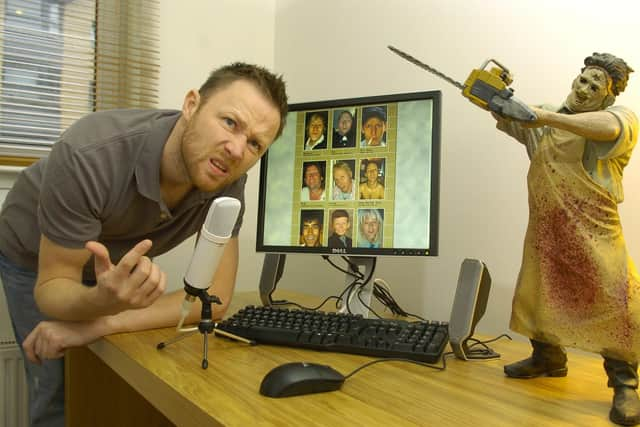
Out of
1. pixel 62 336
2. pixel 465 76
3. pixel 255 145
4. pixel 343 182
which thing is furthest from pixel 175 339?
pixel 465 76

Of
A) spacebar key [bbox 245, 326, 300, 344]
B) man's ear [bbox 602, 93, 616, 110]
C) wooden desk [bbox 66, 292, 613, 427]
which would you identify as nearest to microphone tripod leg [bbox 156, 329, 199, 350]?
wooden desk [bbox 66, 292, 613, 427]

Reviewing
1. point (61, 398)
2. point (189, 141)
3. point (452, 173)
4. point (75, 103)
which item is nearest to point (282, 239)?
point (189, 141)

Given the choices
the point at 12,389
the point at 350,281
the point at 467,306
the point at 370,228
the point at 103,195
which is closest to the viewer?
the point at 467,306

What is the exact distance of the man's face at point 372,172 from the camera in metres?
1.18

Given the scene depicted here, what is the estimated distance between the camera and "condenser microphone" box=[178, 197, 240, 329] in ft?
2.36

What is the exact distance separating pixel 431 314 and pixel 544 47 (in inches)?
27.2

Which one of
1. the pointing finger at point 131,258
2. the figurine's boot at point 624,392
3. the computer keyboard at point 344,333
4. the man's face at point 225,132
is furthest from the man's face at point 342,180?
the figurine's boot at point 624,392

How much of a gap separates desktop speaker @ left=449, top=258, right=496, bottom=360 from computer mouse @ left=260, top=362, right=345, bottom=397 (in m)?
0.26

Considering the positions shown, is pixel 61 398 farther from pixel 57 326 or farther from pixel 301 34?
pixel 301 34

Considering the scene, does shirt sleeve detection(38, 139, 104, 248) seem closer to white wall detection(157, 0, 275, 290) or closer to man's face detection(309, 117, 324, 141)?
man's face detection(309, 117, 324, 141)

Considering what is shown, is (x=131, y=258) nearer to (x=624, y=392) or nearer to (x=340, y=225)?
(x=340, y=225)

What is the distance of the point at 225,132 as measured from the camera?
1016mm

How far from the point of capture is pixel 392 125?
3.84 feet

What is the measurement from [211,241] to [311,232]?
1.67ft
